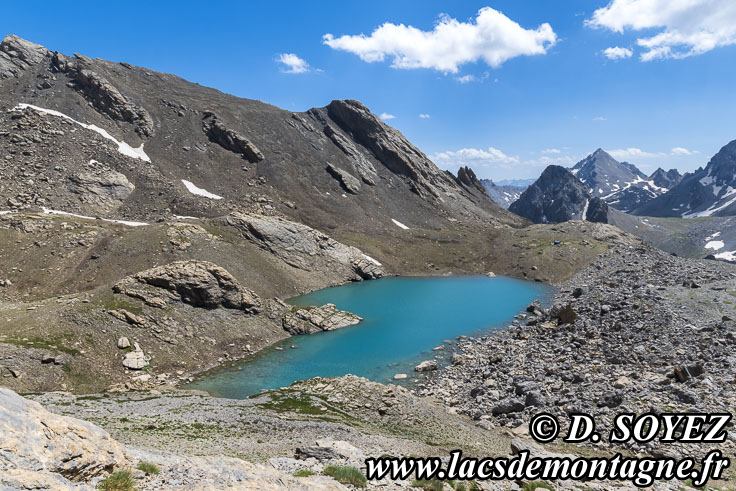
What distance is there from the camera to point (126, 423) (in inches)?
975

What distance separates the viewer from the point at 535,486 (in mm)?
16375

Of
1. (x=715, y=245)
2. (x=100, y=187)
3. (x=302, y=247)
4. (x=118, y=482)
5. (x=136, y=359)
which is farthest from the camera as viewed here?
(x=715, y=245)

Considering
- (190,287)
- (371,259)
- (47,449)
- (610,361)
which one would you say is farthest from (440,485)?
(371,259)

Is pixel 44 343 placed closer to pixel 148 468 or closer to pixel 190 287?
pixel 190 287

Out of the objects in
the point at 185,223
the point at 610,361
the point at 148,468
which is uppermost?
the point at 185,223

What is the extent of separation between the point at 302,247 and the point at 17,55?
5031 inches

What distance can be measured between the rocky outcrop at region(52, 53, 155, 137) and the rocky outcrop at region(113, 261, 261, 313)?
95.1 m

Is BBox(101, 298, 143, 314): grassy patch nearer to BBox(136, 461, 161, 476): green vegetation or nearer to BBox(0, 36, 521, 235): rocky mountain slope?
BBox(136, 461, 161, 476): green vegetation

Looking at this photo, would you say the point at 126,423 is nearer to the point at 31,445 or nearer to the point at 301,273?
the point at 31,445

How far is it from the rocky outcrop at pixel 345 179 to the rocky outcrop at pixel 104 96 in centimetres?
6343

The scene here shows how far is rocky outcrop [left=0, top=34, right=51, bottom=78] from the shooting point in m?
123

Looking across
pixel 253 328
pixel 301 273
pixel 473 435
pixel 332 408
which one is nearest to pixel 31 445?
pixel 332 408

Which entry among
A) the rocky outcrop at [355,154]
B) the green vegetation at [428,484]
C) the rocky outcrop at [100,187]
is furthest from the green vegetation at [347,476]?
the rocky outcrop at [355,154]

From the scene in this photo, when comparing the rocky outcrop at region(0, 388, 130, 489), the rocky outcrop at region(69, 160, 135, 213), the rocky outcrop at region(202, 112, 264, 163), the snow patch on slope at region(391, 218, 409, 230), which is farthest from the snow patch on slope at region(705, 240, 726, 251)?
the rocky outcrop at region(69, 160, 135, 213)
